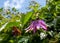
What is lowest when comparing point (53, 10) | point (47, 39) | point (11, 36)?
point (47, 39)

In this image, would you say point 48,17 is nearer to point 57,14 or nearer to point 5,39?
point 57,14

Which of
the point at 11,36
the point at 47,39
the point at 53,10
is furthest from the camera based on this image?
the point at 53,10

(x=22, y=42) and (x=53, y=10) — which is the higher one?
(x=53, y=10)

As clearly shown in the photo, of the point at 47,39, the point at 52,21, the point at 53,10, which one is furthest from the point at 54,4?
the point at 47,39

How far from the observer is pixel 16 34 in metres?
1.16

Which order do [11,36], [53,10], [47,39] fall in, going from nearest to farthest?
[47,39] → [11,36] → [53,10]

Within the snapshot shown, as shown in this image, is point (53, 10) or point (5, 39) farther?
point (53, 10)

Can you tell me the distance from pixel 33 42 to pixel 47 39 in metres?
0.08

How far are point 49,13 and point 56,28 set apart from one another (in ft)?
0.58

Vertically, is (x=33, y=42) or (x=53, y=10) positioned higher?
(x=53, y=10)

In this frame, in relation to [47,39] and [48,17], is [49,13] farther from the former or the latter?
[47,39]

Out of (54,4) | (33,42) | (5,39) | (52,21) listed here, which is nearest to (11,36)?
(5,39)

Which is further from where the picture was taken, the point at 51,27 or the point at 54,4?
the point at 54,4

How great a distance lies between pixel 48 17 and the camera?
4.25 ft
